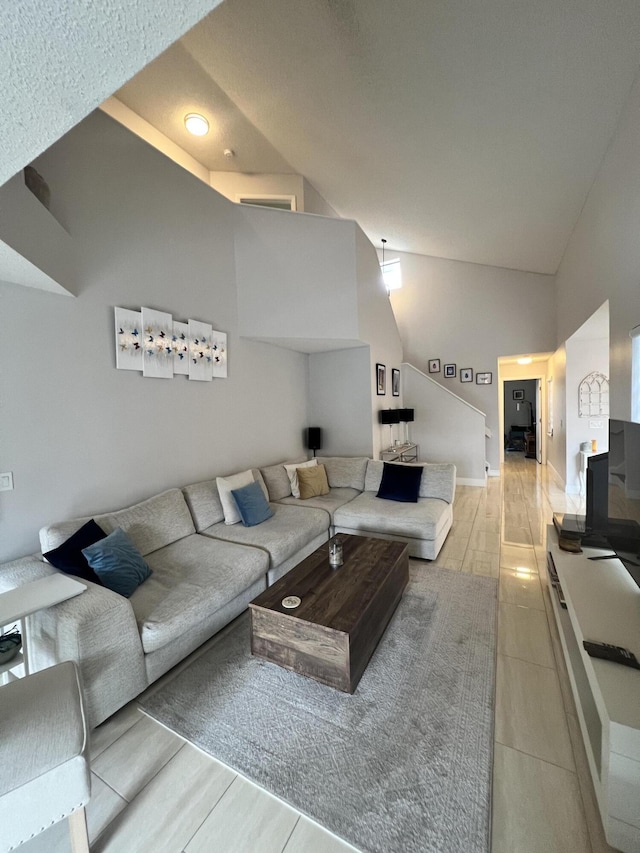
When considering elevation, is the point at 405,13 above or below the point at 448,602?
above

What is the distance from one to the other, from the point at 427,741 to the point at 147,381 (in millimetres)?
2888

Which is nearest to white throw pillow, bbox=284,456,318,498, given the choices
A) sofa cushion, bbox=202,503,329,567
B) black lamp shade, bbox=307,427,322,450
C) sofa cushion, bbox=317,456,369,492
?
sofa cushion, bbox=317,456,369,492

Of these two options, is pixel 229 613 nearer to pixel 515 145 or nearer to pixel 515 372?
pixel 515 145

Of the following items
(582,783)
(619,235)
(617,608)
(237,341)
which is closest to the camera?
(582,783)

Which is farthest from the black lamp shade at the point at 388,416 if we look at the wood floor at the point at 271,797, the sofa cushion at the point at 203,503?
the wood floor at the point at 271,797

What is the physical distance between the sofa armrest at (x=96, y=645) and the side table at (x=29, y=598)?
0.05 metres

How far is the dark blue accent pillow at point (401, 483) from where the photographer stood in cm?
349

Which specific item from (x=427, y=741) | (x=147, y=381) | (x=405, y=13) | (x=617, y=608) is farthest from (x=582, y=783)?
(x=405, y=13)

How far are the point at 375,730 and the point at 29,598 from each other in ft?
5.36

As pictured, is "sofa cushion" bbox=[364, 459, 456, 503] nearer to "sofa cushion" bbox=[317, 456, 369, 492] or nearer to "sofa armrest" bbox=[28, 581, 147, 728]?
"sofa cushion" bbox=[317, 456, 369, 492]

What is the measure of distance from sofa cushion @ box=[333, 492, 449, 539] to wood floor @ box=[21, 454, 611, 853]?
3.69 ft

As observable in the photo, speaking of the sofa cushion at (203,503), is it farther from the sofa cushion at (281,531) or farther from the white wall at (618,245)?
the white wall at (618,245)

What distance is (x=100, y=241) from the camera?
245cm

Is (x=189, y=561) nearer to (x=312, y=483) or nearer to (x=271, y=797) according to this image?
(x=271, y=797)
